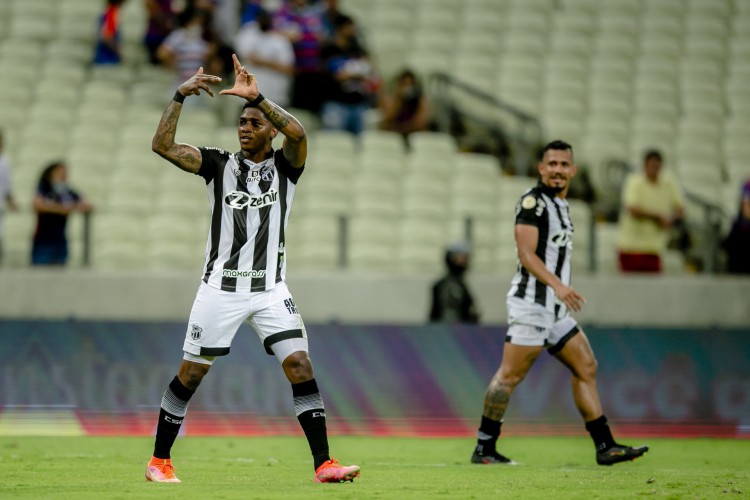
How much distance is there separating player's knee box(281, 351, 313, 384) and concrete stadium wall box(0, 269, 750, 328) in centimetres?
655

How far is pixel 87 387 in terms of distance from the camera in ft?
42.2

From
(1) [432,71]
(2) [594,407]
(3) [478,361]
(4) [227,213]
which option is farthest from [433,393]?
(1) [432,71]

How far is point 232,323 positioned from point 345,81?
9.34 meters

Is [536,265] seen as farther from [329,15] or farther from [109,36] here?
[109,36]

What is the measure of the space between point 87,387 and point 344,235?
360 centimetres

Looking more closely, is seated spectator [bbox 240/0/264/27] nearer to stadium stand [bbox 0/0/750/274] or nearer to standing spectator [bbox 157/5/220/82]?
standing spectator [bbox 157/5/220/82]

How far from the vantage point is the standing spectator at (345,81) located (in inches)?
677

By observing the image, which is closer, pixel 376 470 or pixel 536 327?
pixel 376 470

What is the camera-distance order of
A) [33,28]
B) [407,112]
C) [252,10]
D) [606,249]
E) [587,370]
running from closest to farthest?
[587,370] < [606,249] < [252,10] < [407,112] < [33,28]

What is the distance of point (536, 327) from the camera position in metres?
9.76

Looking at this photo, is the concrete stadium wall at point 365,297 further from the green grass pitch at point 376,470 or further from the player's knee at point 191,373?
the player's knee at point 191,373

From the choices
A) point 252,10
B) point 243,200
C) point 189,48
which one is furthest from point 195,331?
point 252,10

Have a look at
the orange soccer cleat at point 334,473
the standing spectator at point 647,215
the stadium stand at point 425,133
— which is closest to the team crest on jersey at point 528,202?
the orange soccer cleat at point 334,473

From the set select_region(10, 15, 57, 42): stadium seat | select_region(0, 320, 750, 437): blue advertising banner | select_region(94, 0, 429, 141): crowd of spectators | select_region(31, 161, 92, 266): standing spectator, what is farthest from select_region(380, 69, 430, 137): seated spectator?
select_region(10, 15, 57, 42): stadium seat
